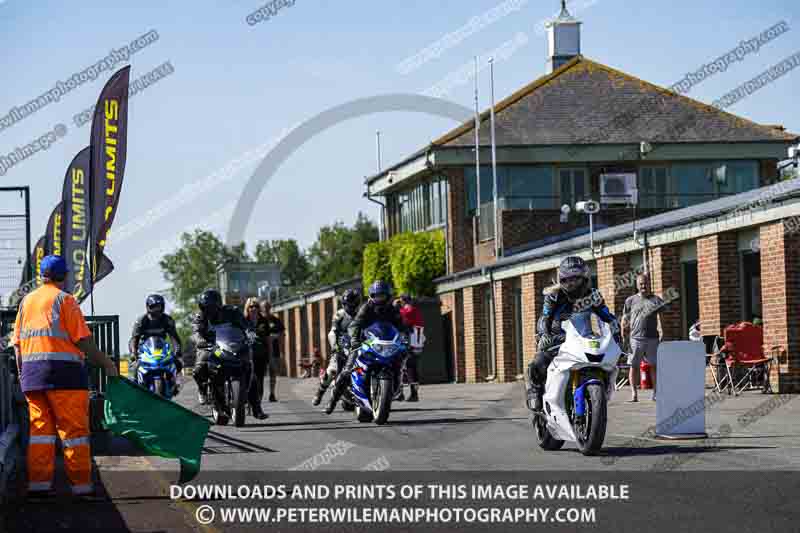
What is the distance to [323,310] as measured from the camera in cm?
5950

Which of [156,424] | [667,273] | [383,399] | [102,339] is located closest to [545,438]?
[156,424]

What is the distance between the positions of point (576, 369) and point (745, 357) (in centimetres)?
1066

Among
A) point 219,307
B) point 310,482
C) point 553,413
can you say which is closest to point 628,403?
point 219,307

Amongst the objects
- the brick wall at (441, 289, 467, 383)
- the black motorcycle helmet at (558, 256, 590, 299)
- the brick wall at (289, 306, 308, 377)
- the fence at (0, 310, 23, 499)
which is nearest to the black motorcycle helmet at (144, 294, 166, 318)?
the fence at (0, 310, 23, 499)

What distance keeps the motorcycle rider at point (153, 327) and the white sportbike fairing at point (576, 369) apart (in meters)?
7.71

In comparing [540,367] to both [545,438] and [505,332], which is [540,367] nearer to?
[545,438]

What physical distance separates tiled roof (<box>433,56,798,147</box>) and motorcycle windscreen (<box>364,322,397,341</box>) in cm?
2762

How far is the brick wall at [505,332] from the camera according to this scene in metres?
35.5

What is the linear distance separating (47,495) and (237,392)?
25.5 feet

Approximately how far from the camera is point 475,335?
125 ft

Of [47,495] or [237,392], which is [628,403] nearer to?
[237,392]

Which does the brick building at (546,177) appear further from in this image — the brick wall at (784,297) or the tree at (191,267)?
the tree at (191,267)

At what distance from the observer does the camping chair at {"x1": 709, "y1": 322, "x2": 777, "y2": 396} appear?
22062 millimetres

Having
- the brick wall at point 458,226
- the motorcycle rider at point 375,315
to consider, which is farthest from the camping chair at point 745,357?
the brick wall at point 458,226
